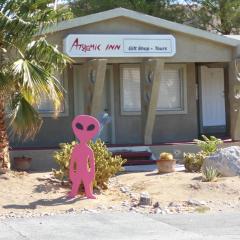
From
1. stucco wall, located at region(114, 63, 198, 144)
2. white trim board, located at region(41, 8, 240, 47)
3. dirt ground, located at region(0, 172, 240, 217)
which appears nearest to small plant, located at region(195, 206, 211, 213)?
dirt ground, located at region(0, 172, 240, 217)

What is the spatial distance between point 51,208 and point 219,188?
10.8 feet

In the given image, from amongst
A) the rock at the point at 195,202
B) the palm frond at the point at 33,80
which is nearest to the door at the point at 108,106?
the palm frond at the point at 33,80

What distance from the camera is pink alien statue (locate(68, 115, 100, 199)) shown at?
11.2 m

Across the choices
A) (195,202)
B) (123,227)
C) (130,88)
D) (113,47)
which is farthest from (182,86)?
(123,227)

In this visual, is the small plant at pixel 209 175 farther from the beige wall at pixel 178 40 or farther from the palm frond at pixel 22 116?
the beige wall at pixel 178 40

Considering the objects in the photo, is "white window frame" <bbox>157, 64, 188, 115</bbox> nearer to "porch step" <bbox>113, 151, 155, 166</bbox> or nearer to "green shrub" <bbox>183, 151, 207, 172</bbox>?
"porch step" <bbox>113, 151, 155, 166</bbox>

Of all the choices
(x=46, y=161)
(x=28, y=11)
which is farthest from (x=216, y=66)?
(x=28, y=11)

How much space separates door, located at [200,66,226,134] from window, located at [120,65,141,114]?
81.5 inches

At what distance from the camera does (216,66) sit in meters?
18.7

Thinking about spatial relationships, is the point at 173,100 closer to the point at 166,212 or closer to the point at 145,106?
the point at 145,106

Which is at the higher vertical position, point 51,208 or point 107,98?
point 107,98

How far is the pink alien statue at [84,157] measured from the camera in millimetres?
11188

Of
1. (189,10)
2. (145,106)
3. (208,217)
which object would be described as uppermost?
(189,10)

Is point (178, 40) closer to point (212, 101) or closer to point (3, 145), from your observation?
point (212, 101)
